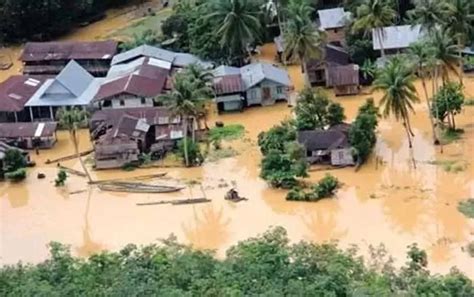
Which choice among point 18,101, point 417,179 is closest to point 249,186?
point 417,179

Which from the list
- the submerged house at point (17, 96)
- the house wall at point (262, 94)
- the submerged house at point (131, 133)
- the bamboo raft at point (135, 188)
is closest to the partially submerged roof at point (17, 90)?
the submerged house at point (17, 96)

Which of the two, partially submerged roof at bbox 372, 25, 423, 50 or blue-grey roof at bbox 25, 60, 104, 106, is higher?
partially submerged roof at bbox 372, 25, 423, 50

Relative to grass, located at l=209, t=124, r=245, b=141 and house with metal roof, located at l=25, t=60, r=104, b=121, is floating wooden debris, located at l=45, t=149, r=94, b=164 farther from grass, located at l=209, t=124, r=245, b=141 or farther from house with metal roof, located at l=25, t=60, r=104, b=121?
grass, located at l=209, t=124, r=245, b=141

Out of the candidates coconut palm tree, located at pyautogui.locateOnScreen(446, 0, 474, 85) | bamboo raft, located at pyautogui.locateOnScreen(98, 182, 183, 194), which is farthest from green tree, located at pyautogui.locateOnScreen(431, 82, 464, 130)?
bamboo raft, located at pyautogui.locateOnScreen(98, 182, 183, 194)

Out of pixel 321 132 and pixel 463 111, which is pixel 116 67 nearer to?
pixel 321 132

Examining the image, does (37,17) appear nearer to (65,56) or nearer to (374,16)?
(65,56)

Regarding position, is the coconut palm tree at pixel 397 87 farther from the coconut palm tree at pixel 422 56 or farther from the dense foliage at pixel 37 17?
the dense foliage at pixel 37 17

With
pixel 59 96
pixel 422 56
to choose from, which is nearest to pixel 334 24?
pixel 422 56
